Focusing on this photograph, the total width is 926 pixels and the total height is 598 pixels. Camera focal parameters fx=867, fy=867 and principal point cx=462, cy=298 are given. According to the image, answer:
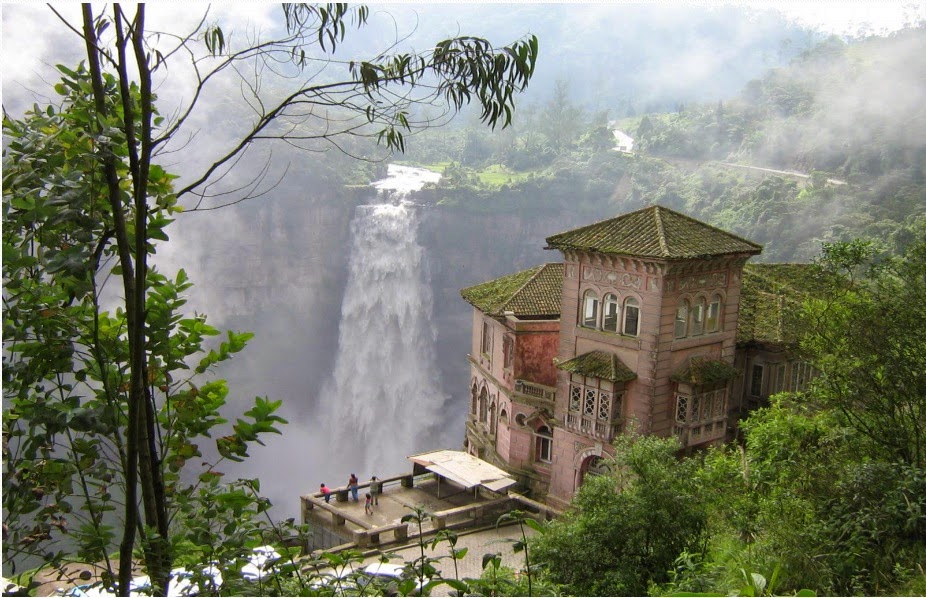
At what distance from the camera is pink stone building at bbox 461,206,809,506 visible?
60.4 ft

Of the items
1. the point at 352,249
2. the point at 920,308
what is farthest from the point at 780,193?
the point at 920,308

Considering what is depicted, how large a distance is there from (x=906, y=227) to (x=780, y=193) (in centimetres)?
927

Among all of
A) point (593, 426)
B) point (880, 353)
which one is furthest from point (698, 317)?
point (880, 353)

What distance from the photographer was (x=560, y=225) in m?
51.6

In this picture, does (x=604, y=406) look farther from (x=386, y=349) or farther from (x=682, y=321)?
(x=386, y=349)

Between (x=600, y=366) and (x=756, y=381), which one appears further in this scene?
(x=756, y=381)

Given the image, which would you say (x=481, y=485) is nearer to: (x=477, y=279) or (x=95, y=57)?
(x=95, y=57)

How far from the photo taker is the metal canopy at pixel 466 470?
20828 millimetres

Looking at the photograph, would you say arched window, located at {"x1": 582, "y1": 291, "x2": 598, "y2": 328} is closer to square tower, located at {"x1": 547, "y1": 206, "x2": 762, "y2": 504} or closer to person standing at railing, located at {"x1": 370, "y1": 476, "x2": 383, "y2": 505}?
square tower, located at {"x1": 547, "y1": 206, "x2": 762, "y2": 504}

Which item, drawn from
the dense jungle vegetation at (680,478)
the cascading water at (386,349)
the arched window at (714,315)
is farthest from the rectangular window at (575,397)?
the cascading water at (386,349)

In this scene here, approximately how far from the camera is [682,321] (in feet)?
62.1

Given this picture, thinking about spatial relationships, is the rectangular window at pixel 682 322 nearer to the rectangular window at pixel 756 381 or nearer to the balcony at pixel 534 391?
the rectangular window at pixel 756 381

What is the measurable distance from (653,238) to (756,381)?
17.1ft

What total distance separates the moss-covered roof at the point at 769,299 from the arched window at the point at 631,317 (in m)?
3.20
